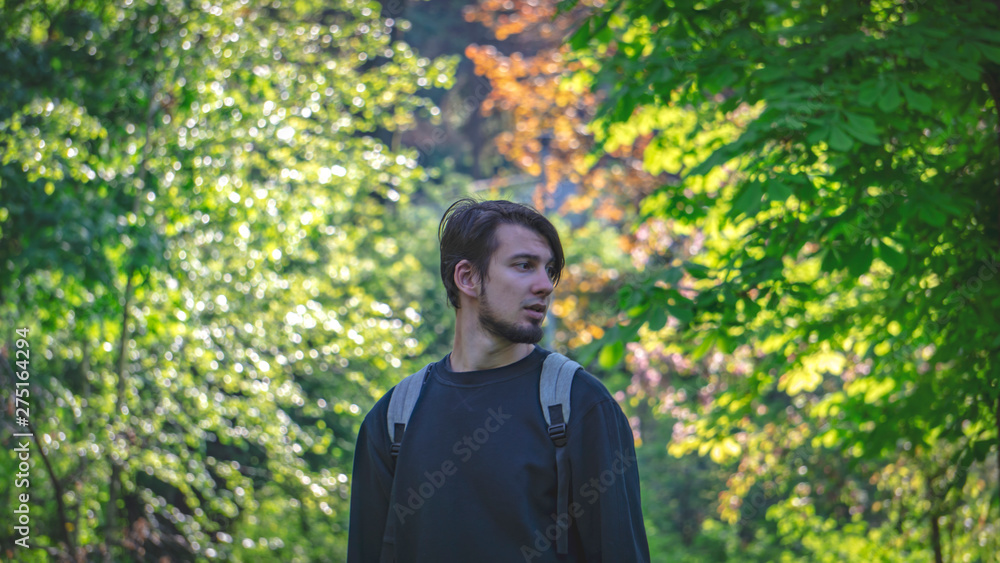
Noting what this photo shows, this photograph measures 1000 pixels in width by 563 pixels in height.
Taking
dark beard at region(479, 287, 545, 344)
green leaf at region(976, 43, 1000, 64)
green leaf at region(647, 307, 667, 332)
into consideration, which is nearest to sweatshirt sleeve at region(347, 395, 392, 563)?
dark beard at region(479, 287, 545, 344)

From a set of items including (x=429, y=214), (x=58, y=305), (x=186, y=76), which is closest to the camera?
(x=58, y=305)

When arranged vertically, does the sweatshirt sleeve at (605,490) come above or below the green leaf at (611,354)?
above

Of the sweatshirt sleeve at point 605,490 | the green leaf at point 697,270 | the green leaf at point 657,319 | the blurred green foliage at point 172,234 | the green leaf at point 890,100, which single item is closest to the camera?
the sweatshirt sleeve at point 605,490

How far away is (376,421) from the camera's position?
6.87 feet

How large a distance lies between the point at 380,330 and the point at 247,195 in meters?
1.53

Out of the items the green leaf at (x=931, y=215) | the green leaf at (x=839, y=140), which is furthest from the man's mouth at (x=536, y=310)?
the green leaf at (x=931, y=215)

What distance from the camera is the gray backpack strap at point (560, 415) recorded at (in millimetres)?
1771

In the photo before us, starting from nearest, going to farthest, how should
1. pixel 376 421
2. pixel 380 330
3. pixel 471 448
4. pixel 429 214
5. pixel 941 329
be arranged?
1. pixel 471 448
2. pixel 376 421
3. pixel 941 329
4. pixel 380 330
5. pixel 429 214

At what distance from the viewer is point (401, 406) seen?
6.81 ft

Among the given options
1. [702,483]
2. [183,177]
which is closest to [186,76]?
[183,177]

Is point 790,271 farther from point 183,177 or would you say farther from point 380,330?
point 183,177

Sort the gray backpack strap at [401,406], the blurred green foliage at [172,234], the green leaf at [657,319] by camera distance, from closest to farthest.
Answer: the gray backpack strap at [401,406]
the green leaf at [657,319]
the blurred green foliage at [172,234]

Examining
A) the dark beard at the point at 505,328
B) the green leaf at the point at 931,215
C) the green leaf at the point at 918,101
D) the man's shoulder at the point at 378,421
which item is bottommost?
the green leaf at the point at 931,215

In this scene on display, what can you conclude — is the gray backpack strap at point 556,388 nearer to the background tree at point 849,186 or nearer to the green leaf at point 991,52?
the background tree at point 849,186
